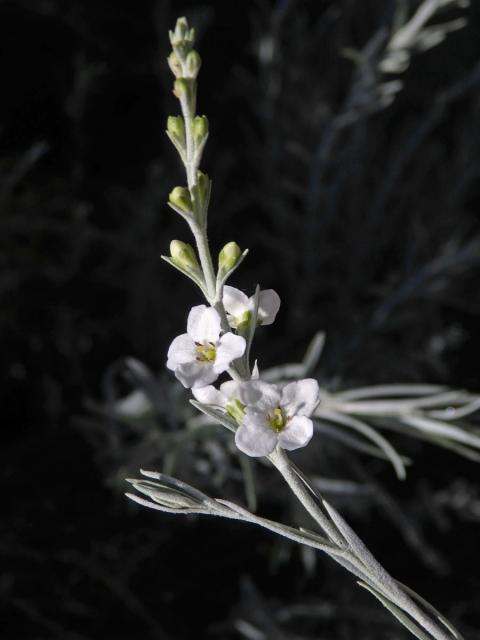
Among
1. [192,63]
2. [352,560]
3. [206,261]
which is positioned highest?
[192,63]

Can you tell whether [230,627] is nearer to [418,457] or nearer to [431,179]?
[418,457]

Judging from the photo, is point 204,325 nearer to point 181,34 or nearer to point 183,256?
point 183,256

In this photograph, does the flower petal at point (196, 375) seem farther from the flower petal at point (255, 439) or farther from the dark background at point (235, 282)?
the dark background at point (235, 282)

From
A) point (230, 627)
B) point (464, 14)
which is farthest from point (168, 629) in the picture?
point (464, 14)

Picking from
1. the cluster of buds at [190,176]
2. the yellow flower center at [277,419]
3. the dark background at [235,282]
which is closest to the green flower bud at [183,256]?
the cluster of buds at [190,176]

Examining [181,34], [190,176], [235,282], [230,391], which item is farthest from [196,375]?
[235,282]

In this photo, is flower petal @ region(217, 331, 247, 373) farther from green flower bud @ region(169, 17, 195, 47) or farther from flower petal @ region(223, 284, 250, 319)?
green flower bud @ region(169, 17, 195, 47)
